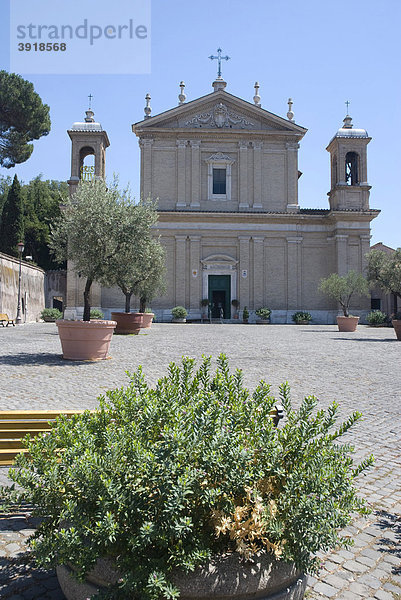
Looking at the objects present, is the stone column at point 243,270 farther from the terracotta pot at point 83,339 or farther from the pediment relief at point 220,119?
the terracotta pot at point 83,339

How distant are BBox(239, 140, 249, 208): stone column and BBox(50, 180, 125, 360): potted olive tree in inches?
903

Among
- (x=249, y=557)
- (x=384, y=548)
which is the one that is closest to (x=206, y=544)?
(x=249, y=557)

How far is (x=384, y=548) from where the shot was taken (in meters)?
2.78

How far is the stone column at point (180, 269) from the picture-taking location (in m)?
32.5

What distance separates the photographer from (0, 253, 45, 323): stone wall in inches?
1001

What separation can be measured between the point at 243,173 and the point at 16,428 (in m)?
32.3

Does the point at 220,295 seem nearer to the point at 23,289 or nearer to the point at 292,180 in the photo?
the point at 292,180

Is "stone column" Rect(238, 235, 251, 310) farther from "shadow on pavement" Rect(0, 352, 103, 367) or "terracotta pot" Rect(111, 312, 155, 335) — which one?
"shadow on pavement" Rect(0, 352, 103, 367)

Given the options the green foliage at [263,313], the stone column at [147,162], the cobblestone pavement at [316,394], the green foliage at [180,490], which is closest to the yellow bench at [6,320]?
the cobblestone pavement at [316,394]

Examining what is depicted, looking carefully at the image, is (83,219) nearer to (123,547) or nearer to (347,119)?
(123,547)

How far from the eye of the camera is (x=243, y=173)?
33.8 metres

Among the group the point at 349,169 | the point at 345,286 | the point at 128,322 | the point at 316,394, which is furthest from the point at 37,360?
the point at 349,169

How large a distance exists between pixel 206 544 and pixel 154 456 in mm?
391

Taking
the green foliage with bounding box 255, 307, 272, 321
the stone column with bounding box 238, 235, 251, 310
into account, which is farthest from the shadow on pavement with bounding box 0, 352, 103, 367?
the stone column with bounding box 238, 235, 251, 310
